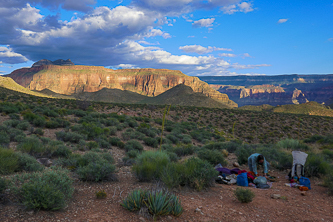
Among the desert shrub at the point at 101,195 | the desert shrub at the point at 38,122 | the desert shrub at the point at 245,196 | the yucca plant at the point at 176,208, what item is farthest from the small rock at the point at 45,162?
the desert shrub at the point at 38,122

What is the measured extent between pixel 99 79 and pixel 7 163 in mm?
194345

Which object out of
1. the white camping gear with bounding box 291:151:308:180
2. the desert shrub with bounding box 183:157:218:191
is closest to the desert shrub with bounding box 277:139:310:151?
the white camping gear with bounding box 291:151:308:180

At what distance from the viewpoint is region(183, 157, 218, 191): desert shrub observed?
5.46 metres

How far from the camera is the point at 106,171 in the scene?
5.50 m

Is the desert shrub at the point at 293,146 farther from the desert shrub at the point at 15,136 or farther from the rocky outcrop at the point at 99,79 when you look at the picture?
the rocky outcrop at the point at 99,79

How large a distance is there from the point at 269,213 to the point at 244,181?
84.9 inches

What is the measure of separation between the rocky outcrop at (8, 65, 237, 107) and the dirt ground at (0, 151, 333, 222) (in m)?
168

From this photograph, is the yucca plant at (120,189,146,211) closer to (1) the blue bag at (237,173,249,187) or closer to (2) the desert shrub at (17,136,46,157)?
(1) the blue bag at (237,173,249,187)

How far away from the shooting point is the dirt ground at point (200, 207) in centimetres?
358

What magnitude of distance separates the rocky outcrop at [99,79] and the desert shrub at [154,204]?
170 metres

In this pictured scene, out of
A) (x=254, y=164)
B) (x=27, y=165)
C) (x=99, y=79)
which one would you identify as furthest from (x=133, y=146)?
(x=99, y=79)

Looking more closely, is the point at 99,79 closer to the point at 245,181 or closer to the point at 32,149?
the point at 32,149

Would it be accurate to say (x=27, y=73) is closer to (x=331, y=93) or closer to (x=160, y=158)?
(x=160, y=158)

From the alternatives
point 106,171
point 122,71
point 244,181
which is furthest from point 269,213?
point 122,71
